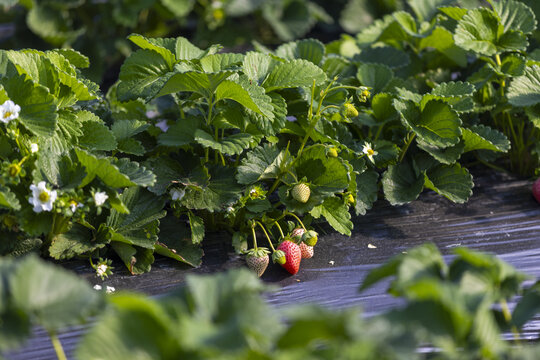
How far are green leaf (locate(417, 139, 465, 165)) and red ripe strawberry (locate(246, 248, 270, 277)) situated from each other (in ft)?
2.11

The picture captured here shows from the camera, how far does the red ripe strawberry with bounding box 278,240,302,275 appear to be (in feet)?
6.06

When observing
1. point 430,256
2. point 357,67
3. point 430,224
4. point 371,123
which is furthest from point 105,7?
point 430,256

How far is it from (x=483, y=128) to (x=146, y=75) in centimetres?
110

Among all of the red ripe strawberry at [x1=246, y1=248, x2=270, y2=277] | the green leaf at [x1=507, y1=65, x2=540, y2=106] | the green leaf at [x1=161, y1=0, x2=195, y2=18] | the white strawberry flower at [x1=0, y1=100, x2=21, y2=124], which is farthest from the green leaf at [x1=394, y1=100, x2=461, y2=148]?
the green leaf at [x1=161, y1=0, x2=195, y2=18]

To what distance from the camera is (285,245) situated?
1.85m

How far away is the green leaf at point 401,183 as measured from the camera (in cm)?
209

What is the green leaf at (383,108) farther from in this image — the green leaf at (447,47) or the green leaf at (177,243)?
the green leaf at (177,243)

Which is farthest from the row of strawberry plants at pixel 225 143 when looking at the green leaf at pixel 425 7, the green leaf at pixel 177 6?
the green leaf at pixel 177 6

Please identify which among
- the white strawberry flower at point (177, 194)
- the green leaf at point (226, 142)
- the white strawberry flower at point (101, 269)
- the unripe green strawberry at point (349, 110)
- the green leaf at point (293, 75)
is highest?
the green leaf at point (293, 75)

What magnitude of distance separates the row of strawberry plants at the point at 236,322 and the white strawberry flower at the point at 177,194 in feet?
2.67

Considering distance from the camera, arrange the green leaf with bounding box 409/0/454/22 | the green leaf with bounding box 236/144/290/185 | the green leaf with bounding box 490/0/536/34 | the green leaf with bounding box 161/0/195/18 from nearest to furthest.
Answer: the green leaf with bounding box 236/144/290/185, the green leaf with bounding box 490/0/536/34, the green leaf with bounding box 409/0/454/22, the green leaf with bounding box 161/0/195/18

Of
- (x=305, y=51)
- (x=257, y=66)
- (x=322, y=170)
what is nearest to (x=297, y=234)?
(x=322, y=170)

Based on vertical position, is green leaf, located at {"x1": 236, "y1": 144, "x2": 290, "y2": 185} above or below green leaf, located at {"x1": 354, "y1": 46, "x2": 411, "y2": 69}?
below

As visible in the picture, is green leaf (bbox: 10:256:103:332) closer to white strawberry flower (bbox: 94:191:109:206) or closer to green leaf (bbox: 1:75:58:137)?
white strawberry flower (bbox: 94:191:109:206)
